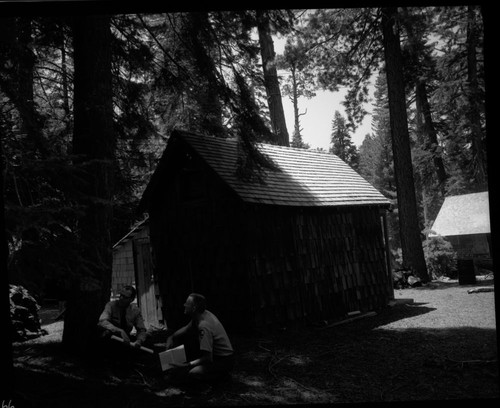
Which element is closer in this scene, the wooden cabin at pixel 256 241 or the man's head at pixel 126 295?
the man's head at pixel 126 295

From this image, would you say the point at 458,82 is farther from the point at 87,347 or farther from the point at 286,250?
the point at 87,347

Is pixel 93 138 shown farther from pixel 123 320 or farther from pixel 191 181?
pixel 191 181

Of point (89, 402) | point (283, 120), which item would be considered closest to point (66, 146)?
point (89, 402)

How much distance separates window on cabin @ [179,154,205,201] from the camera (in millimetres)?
11266

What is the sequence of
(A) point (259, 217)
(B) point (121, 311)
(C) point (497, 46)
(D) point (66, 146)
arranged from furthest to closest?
(A) point (259, 217) < (D) point (66, 146) < (B) point (121, 311) < (C) point (497, 46)

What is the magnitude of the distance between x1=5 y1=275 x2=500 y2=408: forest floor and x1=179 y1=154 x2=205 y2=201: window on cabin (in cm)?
383

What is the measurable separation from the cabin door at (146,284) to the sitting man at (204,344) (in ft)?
20.3

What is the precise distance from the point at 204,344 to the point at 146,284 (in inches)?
304

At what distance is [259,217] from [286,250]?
119cm

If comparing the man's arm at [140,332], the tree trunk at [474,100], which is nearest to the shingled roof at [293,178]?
the man's arm at [140,332]

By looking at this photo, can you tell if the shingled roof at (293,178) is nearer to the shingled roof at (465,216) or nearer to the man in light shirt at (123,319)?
the man in light shirt at (123,319)

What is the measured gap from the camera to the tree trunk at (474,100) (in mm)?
20420

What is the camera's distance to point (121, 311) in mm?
7246

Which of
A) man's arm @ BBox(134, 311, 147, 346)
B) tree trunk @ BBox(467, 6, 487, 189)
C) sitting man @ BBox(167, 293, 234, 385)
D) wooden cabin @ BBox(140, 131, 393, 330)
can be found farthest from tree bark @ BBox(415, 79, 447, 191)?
sitting man @ BBox(167, 293, 234, 385)
